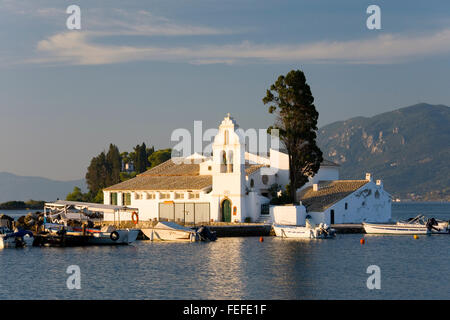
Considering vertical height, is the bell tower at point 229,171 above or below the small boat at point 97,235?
above

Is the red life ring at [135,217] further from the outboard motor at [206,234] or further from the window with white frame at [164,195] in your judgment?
the outboard motor at [206,234]

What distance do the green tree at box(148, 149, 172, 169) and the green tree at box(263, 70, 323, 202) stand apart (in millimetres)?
68060

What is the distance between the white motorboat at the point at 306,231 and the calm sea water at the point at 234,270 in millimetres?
3086

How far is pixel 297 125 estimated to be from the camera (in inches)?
3019

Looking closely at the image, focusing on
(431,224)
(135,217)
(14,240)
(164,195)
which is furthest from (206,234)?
(431,224)

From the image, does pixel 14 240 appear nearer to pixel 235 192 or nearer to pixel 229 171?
pixel 235 192

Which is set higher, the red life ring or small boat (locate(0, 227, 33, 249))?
the red life ring

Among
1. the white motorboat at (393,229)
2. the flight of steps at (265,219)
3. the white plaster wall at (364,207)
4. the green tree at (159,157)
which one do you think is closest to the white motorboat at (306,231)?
the flight of steps at (265,219)

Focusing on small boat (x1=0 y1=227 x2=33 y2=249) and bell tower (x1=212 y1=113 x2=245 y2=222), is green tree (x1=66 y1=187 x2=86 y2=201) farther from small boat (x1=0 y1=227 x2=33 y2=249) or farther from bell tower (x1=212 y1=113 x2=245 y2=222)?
small boat (x1=0 y1=227 x2=33 y2=249)

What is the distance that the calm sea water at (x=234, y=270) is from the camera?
37.0m

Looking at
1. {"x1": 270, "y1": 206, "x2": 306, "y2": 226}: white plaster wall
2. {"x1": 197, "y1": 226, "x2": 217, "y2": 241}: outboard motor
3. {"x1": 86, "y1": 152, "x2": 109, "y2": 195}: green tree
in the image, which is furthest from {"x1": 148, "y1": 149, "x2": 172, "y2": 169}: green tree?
{"x1": 197, "y1": 226, "x2": 217, "y2": 241}: outboard motor

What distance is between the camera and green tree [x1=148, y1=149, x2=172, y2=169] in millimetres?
143625

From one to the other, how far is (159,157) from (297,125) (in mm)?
70976
